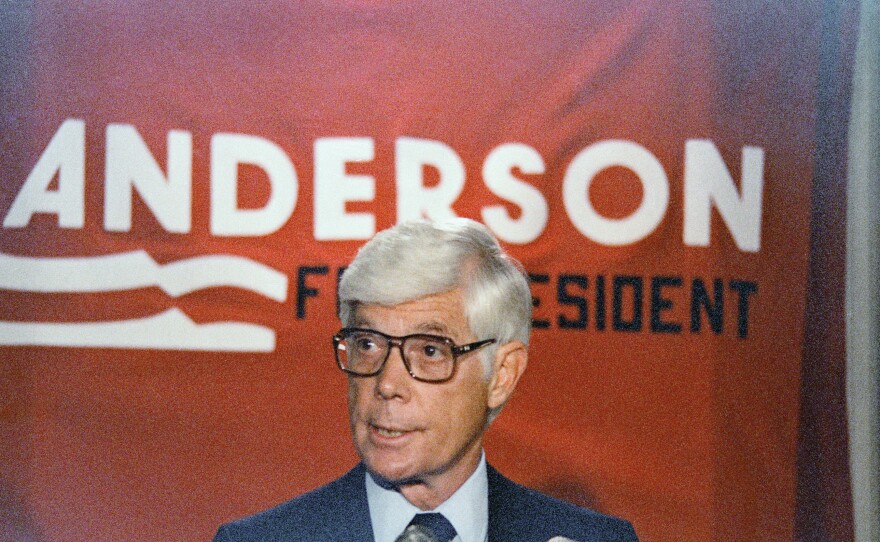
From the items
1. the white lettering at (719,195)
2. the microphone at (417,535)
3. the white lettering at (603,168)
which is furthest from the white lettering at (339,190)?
the microphone at (417,535)

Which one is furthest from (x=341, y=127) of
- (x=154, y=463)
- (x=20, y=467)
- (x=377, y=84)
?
(x=20, y=467)

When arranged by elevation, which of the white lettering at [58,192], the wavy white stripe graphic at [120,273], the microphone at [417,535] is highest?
the white lettering at [58,192]

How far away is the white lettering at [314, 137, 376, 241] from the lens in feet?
7.85

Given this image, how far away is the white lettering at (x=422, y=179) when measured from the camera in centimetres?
242

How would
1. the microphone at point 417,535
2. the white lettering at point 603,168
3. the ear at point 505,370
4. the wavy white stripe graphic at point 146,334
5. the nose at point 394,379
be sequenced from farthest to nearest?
1. the white lettering at point 603,168
2. the wavy white stripe graphic at point 146,334
3. the ear at point 505,370
4. the nose at point 394,379
5. the microphone at point 417,535

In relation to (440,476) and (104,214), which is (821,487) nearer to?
(440,476)

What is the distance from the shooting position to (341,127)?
7.89 ft

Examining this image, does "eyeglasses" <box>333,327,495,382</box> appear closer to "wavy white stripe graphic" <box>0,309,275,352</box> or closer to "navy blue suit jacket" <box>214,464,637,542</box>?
"navy blue suit jacket" <box>214,464,637,542</box>

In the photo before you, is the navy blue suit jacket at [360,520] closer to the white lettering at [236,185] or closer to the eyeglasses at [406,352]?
the eyeglasses at [406,352]

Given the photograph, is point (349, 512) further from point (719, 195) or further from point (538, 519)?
point (719, 195)

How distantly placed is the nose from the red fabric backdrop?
103cm

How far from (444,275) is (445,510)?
330 millimetres

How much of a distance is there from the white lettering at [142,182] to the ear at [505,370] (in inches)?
43.0

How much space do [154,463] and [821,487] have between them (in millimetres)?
1579
